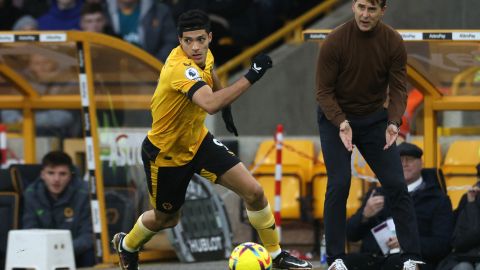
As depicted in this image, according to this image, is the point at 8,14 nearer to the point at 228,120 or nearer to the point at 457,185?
the point at 457,185

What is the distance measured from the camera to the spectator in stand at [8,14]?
19031 millimetres

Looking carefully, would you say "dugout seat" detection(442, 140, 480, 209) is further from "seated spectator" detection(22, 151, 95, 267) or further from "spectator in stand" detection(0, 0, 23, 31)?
"spectator in stand" detection(0, 0, 23, 31)

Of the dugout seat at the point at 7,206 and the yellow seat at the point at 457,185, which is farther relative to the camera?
the dugout seat at the point at 7,206

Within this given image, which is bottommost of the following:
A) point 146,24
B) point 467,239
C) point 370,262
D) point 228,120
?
point 370,262

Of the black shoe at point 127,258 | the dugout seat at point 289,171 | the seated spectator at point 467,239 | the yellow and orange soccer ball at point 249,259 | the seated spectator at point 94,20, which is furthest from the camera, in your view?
the seated spectator at point 94,20

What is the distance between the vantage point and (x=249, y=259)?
32.8ft


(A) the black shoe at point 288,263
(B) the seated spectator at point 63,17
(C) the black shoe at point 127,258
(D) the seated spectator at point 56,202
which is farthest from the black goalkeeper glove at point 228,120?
(B) the seated spectator at point 63,17

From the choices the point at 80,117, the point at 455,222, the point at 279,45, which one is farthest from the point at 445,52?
the point at 279,45

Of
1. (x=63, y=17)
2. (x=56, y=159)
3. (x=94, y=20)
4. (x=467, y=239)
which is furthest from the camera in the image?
(x=63, y=17)

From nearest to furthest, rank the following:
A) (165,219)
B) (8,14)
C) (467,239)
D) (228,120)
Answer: (228,120)
(165,219)
(467,239)
(8,14)

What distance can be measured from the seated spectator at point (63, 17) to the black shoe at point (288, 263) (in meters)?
7.25

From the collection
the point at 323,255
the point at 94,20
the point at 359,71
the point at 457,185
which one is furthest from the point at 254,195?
the point at 94,20

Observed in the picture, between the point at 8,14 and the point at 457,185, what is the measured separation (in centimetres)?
747

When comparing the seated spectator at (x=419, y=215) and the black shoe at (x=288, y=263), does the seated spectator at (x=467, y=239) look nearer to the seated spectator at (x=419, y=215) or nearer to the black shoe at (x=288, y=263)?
the seated spectator at (x=419, y=215)
